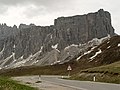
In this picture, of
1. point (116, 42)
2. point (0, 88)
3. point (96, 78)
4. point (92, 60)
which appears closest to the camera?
point (0, 88)

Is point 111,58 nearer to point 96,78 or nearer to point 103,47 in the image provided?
point 103,47

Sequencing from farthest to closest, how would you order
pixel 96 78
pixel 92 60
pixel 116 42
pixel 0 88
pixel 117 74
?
pixel 116 42
pixel 92 60
pixel 96 78
pixel 117 74
pixel 0 88

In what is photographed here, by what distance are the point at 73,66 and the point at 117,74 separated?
420 feet

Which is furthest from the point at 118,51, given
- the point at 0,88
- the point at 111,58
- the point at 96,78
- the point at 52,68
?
the point at 0,88

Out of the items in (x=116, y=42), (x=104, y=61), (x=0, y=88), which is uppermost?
(x=116, y=42)

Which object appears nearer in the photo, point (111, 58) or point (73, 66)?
point (111, 58)

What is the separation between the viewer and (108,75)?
53.6 m

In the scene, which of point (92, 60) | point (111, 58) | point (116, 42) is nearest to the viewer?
point (111, 58)

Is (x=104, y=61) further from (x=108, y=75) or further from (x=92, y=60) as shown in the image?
(x=108, y=75)

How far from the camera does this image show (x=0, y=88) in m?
20.6

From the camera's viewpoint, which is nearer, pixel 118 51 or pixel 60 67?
pixel 118 51

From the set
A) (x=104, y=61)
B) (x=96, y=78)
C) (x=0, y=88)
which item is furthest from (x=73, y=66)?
(x=0, y=88)

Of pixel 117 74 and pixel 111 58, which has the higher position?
pixel 111 58

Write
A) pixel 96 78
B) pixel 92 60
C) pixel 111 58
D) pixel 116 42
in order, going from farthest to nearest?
pixel 116 42
pixel 92 60
pixel 111 58
pixel 96 78
